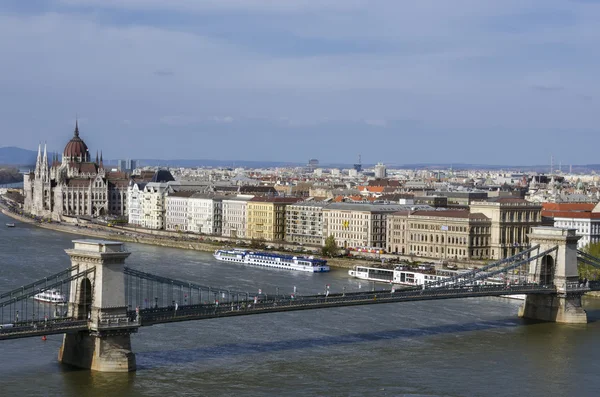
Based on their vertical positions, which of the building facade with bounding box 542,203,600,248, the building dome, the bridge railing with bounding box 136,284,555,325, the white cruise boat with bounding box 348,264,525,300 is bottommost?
the white cruise boat with bounding box 348,264,525,300

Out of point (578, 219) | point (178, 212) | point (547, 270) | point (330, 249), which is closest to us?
point (547, 270)

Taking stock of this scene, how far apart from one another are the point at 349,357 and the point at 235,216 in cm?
3854

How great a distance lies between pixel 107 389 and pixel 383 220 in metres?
32.5

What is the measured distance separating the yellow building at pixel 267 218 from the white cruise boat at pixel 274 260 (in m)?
9.10

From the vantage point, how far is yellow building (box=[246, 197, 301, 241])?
5891cm

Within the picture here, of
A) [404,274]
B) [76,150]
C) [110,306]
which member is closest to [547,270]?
[404,274]

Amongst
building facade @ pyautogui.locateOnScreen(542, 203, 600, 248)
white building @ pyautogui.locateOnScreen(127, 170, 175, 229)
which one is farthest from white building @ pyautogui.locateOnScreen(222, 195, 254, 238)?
building facade @ pyautogui.locateOnScreen(542, 203, 600, 248)

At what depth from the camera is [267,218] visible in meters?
59.3

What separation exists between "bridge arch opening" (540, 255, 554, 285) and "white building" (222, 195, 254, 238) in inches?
1191

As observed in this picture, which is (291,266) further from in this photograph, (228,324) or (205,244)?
(228,324)

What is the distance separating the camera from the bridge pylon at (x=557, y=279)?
30938 millimetres

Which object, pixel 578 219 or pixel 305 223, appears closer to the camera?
pixel 578 219

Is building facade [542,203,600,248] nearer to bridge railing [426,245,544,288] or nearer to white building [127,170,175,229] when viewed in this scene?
bridge railing [426,245,544,288]

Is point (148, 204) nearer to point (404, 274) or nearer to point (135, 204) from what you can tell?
point (135, 204)
